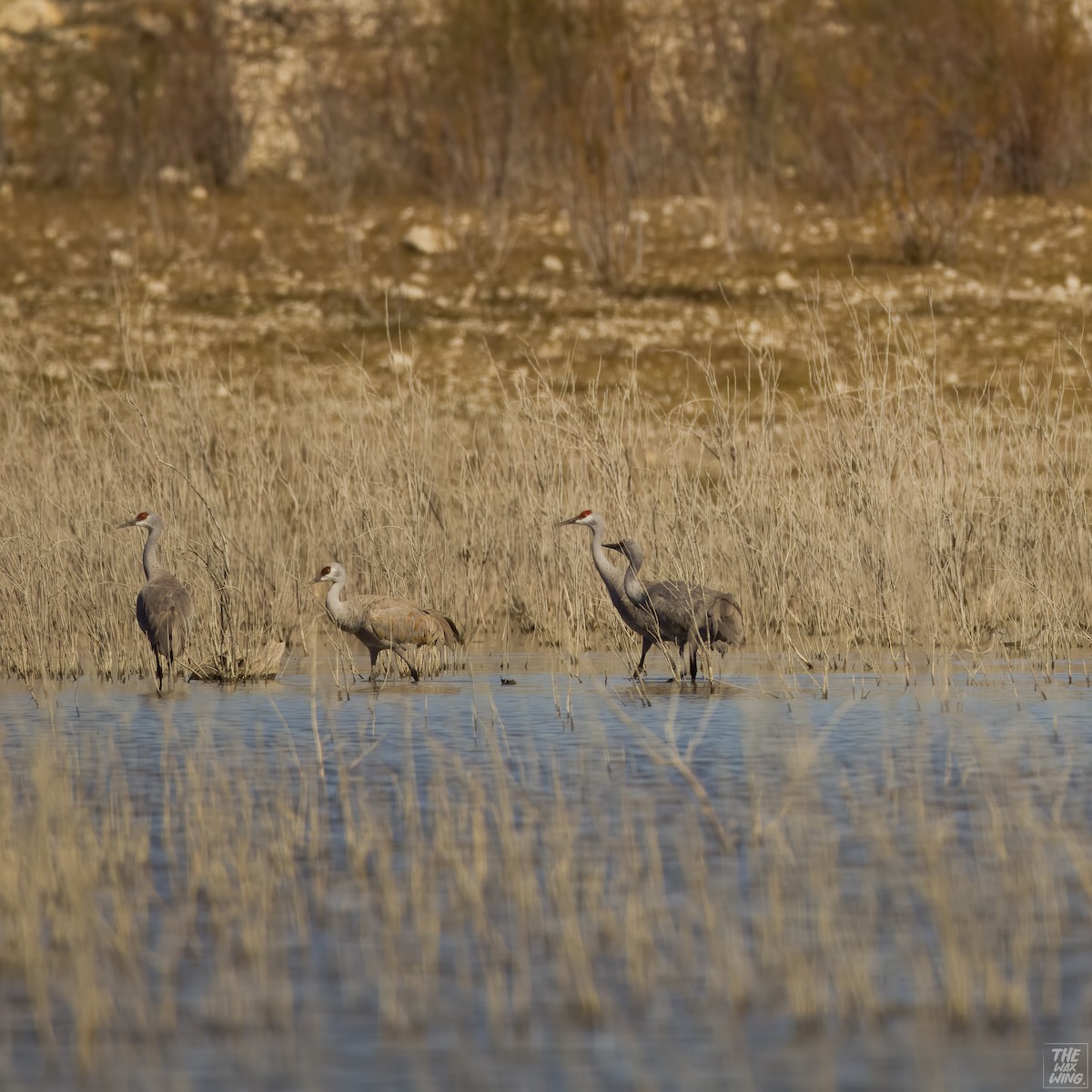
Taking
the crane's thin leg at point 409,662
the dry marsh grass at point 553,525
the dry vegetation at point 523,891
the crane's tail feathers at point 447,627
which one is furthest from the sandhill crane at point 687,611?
the dry vegetation at point 523,891

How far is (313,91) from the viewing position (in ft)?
109

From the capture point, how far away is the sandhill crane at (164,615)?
10633mm

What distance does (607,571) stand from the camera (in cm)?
1116

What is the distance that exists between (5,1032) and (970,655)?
26.2 feet

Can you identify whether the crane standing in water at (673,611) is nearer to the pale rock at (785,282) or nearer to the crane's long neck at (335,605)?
the crane's long neck at (335,605)

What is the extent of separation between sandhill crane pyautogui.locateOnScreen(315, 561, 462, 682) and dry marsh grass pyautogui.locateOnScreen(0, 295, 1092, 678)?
457 millimetres

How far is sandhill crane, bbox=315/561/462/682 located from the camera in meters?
11.0

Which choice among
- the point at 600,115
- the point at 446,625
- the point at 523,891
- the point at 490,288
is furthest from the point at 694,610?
the point at 490,288

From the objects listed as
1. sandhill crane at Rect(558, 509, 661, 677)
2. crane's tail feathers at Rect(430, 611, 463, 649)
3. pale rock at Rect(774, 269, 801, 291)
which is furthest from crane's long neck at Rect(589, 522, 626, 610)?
pale rock at Rect(774, 269, 801, 291)

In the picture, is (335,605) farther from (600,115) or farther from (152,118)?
(152,118)

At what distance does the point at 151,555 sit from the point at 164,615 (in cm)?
80

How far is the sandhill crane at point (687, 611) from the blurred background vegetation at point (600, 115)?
609 inches

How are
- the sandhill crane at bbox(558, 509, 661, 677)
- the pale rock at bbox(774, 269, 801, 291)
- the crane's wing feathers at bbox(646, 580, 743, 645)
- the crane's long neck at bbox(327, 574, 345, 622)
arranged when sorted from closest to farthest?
the crane's wing feathers at bbox(646, 580, 743, 645) < the sandhill crane at bbox(558, 509, 661, 677) < the crane's long neck at bbox(327, 574, 345, 622) < the pale rock at bbox(774, 269, 801, 291)

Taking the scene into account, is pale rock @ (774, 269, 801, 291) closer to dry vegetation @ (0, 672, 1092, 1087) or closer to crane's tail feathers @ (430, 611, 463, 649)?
crane's tail feathers @ (430, 611, 463, 649)
